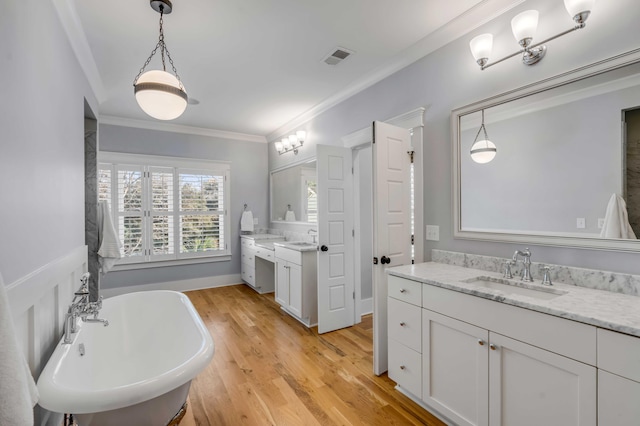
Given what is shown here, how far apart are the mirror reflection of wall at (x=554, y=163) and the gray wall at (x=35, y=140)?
2485mm

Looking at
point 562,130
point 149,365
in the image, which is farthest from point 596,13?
point 149,365

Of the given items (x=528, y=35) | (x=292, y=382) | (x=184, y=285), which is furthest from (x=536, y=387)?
(x=184, y=285)

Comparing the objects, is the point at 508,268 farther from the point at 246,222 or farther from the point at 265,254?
the point at 246,222

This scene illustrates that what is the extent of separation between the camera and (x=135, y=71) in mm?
2943

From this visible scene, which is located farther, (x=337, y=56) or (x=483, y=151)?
(x=337, y=56)

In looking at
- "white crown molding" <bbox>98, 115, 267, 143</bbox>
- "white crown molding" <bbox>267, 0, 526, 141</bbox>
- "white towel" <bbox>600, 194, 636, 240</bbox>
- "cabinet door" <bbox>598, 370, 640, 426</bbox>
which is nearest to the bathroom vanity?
"cabinet door" <bbox>598, 370, 640, 426</bbox>

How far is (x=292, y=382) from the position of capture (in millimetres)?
2266

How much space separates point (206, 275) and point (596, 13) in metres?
5.30

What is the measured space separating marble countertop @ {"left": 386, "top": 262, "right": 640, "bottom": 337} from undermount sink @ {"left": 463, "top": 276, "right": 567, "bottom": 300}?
15 millimetres

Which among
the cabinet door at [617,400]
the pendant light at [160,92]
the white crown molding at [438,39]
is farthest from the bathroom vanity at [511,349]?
the pendant light at [160,92]

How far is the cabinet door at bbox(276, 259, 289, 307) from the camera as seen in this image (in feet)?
11.9

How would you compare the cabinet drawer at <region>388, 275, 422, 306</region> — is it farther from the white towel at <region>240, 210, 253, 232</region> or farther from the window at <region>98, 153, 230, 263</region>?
the window at <region>98, 153, 230, 263</region>

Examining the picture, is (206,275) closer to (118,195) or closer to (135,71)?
(118,195)

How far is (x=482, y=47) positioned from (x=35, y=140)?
2.54 m
